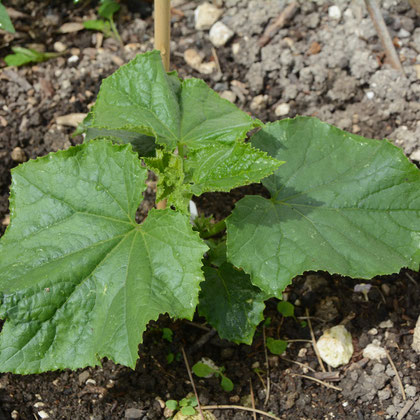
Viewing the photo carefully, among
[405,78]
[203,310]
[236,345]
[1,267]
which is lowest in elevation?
[236,345]

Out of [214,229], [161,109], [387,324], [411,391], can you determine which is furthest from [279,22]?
[411,391]

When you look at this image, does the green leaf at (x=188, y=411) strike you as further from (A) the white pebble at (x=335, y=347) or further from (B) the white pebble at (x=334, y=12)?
(B) the white pebble at (x=334, y=12)

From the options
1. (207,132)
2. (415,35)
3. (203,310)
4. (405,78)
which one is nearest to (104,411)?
(203,310)

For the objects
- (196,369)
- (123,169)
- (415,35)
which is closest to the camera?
(123,169)

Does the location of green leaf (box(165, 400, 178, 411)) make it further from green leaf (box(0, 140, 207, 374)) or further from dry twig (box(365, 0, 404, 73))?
dry twig (box(365, 0, 404, 73))

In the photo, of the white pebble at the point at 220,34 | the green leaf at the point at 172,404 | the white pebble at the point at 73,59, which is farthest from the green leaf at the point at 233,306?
the white pebble at the point at 73,59

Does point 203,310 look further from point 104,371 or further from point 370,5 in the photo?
point 370,5

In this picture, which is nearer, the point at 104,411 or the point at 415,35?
the point at 104,411
